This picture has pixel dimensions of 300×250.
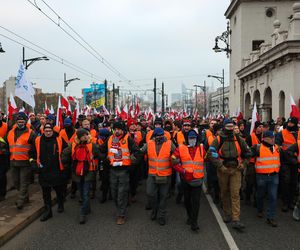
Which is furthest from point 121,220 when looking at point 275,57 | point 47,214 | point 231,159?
point 275,57

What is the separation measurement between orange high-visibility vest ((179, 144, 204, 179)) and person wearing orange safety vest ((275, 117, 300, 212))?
2017 mm

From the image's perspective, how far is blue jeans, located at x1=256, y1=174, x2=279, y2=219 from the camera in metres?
6.26

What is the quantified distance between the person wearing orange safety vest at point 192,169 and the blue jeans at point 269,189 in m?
1.29

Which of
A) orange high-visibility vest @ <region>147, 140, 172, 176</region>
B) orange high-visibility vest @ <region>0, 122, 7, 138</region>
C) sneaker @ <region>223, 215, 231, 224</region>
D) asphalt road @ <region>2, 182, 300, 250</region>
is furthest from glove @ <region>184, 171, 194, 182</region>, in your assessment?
Answer: orange high-visibility vest @ <region>0, 122, 7, 138</region>

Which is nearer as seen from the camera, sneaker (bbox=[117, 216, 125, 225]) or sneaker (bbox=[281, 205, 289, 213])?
sneaker (bbox=[117, 216, 125, 225])

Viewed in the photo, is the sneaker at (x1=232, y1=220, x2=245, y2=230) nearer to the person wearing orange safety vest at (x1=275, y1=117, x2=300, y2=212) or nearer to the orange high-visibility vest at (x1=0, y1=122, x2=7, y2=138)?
the person wearing orange safety vest at (x1=275, y1=117, x2=300, y2=212)

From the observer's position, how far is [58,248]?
510cm

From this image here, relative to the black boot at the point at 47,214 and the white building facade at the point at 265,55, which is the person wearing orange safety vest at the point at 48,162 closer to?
the black boot at the point at 47,214

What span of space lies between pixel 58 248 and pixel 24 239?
76cm

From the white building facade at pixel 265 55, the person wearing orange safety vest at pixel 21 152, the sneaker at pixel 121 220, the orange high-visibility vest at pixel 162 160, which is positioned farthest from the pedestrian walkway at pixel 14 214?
the white building facade at pixel 265 55

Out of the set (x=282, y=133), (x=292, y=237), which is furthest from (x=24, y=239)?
(x=282, y=133)

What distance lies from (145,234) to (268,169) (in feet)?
8.34

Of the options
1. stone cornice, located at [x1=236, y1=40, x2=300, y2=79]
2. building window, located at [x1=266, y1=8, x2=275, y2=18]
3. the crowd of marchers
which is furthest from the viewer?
building window, located at [x1=266, y1=8, x2=275, y2=18]

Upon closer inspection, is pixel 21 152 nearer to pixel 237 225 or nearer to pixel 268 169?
pixel 237 225
